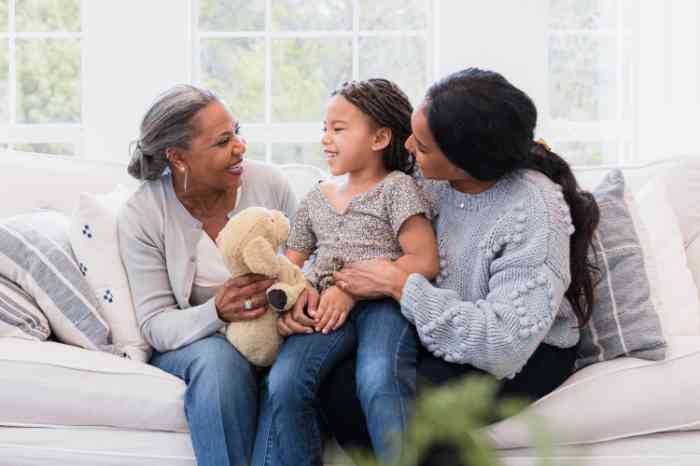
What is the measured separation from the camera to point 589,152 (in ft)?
12.9

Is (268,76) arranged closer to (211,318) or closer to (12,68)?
(12,68)

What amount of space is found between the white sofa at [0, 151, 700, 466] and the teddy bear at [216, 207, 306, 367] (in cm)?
18

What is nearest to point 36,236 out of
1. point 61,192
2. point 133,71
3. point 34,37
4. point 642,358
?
point 61,192

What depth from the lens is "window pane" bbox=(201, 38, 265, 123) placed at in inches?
149

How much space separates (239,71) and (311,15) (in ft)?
1.25

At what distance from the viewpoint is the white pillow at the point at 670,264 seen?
2.21 metres

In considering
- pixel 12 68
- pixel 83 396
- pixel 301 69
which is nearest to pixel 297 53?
pixel 301 69

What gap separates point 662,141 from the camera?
12.2 feet

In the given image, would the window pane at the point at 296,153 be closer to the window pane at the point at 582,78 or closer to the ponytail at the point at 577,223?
the window pane at the point at 582,78

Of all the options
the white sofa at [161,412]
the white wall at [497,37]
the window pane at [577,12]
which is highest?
the window pane at [577,12]

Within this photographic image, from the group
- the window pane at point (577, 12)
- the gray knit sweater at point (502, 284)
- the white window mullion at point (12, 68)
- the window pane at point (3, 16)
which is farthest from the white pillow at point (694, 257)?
the window pane at point (3, 16)

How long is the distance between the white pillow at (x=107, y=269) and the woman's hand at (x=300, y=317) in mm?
396

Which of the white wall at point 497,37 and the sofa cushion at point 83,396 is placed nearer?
the sofa cushion at point 83,396

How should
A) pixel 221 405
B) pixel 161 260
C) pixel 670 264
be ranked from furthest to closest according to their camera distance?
pixel 670 264 < pixel 161 260 < pixel 221 405
